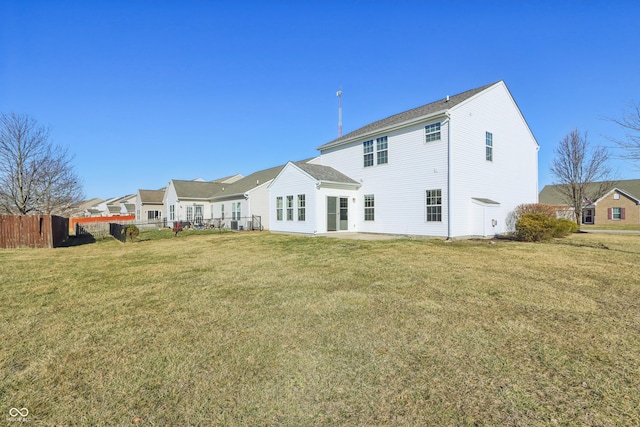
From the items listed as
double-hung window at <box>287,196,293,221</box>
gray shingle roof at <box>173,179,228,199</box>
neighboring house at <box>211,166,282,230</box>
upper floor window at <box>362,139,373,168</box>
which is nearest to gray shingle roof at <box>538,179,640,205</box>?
upper floor window at <box>362,139,373,168</box>

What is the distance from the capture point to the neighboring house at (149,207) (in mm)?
35219

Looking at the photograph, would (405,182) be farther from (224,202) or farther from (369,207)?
(224,202)

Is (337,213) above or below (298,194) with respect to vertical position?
below

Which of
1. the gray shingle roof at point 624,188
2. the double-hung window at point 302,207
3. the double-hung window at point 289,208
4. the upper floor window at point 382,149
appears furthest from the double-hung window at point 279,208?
the gray shingle roof at point 624,188

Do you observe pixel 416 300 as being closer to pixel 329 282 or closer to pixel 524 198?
pixel 329 282

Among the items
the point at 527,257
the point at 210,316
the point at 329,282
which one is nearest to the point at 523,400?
the point at 210,316

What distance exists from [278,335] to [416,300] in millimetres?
2411

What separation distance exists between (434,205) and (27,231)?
60.7ft

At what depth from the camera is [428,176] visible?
1470 cm

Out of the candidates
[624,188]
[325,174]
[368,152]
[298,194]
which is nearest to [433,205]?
[368,152]

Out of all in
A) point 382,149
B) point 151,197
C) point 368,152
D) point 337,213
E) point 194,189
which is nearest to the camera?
point 382,149

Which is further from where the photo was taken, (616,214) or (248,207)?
(616,214)

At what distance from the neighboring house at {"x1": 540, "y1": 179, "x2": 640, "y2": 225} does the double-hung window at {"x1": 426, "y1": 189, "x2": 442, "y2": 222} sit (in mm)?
25401

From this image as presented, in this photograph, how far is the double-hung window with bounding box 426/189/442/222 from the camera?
46.8 ft
